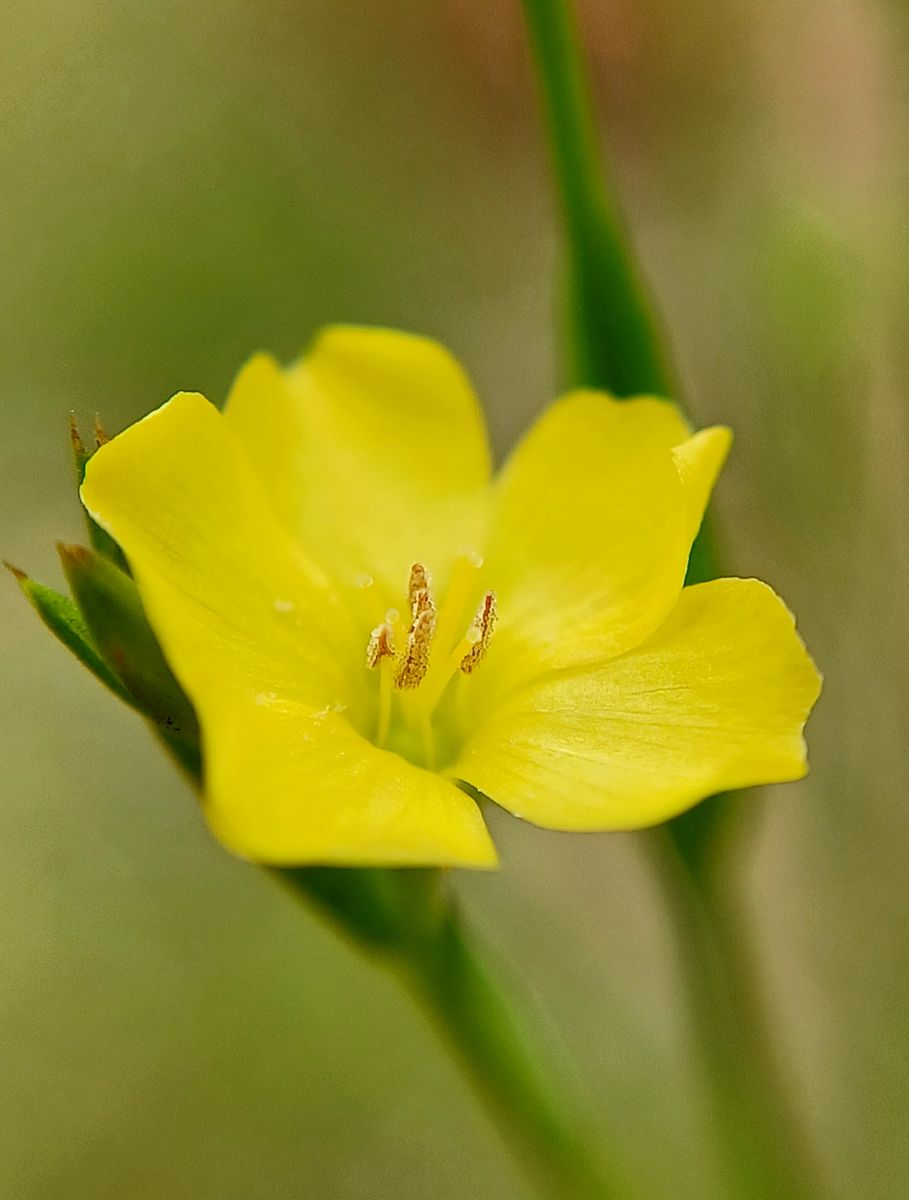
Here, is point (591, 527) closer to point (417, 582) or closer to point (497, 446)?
point (417, 582)

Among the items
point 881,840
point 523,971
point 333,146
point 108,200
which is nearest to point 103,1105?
point 523,971

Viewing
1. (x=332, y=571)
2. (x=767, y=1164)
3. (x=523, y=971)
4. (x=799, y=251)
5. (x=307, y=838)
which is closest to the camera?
(x=307, y=838)

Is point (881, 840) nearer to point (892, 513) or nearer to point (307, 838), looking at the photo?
point (892, 513)

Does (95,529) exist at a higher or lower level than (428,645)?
higher

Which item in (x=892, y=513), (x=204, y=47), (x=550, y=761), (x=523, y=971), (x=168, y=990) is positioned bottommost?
(x=523, y=971)

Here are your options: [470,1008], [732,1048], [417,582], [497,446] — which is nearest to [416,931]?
[470,1008]
